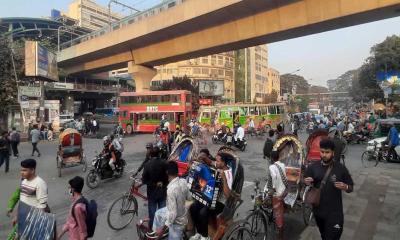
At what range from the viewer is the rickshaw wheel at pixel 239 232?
17.4 feet

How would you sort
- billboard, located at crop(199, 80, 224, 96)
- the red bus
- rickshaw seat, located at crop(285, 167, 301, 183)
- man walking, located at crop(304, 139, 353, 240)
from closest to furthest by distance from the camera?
man walking, located at crop(304, 139, 353, 240), rickshaw seat, located at crop(285, 167, 301, 183), the red bus, billboard, located at crop(199, 80, 224, 96)

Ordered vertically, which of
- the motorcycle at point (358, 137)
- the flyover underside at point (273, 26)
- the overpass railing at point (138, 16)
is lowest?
the motorcycle at point (358, 137)

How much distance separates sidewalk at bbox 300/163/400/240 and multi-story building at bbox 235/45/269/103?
228 ft

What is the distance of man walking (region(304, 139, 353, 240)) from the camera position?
4.35 m

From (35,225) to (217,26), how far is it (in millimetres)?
20160

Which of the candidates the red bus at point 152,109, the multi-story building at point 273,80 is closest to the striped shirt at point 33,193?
the red bus at point 152,109

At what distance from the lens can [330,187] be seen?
437 centimetres

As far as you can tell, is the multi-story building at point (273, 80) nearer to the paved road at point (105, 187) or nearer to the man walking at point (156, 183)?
the paved road at point (105, 187)

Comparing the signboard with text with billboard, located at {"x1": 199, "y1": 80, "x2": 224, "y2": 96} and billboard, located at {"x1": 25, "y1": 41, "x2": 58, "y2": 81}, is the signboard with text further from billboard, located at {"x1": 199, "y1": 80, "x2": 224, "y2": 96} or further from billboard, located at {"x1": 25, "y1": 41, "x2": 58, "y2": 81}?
billboard, located at {"x1": 199, "y1": 80, "x2": 224, "y2": 96}

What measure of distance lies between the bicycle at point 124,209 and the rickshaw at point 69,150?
6.64 meters

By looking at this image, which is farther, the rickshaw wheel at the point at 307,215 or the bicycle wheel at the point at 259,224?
the rickshaw wheel at the point at 307,215

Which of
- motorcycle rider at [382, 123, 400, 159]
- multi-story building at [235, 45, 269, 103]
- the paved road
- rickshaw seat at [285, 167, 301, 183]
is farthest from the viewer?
multi-story building at [235, 45, 269, 103]

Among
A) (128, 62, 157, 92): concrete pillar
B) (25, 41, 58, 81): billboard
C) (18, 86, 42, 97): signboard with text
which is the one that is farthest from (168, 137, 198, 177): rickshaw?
(25, 41, 58, 81): billboard

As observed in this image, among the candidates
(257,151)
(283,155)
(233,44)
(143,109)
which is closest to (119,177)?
(283,155)
